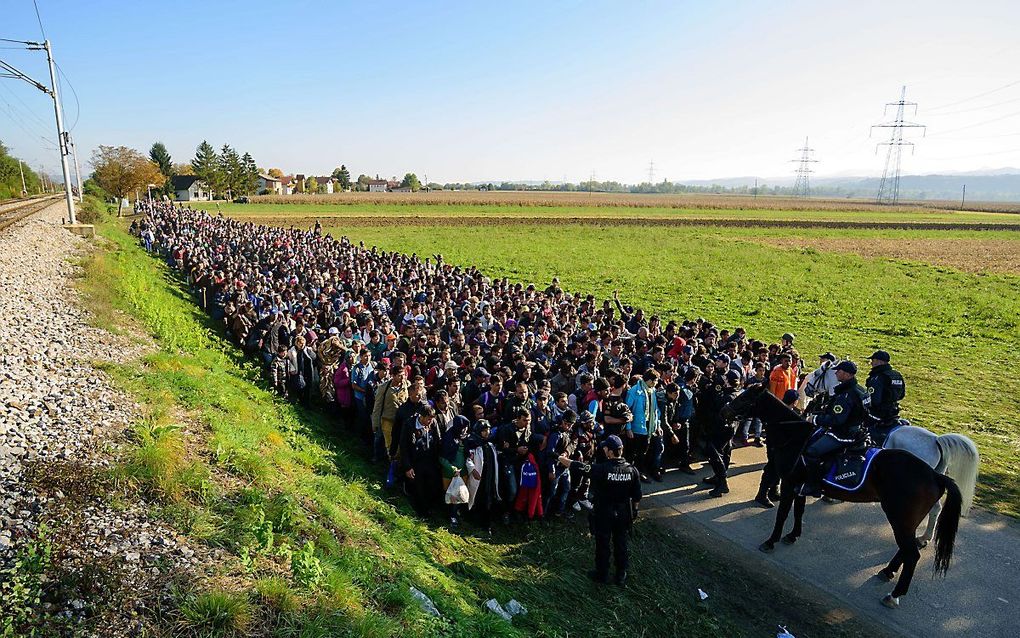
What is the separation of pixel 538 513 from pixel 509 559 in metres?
0.95

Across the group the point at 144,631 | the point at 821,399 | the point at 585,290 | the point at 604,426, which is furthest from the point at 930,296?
the point at 144,631

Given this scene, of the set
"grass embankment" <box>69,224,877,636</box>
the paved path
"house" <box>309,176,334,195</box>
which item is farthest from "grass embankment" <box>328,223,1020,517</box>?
"house" <box>309,176,334,195</box>

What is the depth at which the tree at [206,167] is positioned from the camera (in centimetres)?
9650

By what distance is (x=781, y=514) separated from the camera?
762 cm

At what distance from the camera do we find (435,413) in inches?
312

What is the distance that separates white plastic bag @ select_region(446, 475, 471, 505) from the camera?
7480mm

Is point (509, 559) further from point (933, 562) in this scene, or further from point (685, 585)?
point (933, 562)

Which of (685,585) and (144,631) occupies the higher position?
(144,631)

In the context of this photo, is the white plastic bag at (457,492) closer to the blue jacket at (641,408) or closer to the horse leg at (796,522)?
the blue jacket at (641,408)

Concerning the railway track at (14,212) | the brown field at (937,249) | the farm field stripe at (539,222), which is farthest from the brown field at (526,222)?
the railway track at (14,212)

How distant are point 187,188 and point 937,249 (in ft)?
350

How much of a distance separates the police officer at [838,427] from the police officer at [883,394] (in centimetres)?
29

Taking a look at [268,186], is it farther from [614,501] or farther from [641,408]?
[614,501]

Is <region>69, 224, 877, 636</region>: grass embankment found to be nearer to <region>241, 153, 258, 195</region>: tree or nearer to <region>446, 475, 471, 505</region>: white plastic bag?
<region>446, 475, 471, 505</region>: white plastic bag
